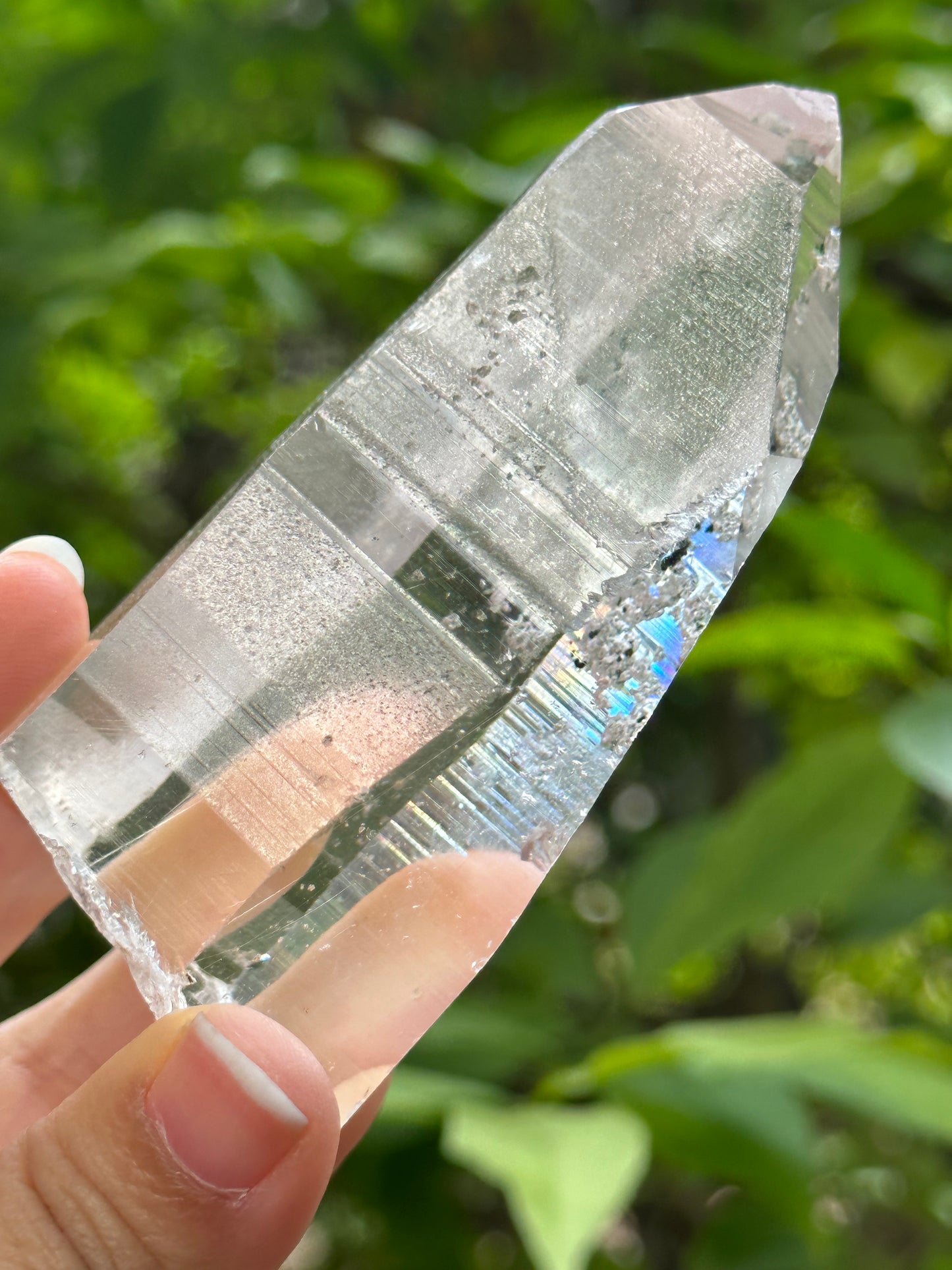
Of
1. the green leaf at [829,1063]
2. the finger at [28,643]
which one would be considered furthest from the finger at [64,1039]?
the green leaf at [829,1063]

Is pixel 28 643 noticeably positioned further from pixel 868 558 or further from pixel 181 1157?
pixel 868 558

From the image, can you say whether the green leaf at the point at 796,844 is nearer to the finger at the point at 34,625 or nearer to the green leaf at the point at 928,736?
the green leaf at the point at 928,736

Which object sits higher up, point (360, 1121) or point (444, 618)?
point (444, 618)

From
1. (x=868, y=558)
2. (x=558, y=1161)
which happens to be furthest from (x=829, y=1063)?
(x=868, y=558)

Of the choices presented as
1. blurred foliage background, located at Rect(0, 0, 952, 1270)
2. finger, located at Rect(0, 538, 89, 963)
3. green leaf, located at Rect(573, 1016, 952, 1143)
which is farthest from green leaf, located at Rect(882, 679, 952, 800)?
finger, located at Rect(0, 538, 89, 963)

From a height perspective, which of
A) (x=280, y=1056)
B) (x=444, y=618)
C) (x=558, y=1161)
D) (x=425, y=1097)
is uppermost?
(x=444, y=618)

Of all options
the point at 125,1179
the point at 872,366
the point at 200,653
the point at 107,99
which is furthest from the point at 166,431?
the point at 125,1179

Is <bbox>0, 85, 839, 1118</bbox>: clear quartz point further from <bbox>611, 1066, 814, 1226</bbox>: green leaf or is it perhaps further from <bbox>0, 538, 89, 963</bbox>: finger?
<bbox>611, 1066, 814, 1226</bbox>: green leaf
